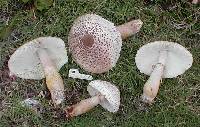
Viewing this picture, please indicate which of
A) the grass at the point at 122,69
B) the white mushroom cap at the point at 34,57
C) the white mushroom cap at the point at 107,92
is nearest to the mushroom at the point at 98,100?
the white mushroom cap at the point at 107,92

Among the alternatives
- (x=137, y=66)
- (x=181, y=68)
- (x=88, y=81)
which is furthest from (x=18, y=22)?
(x=181, y=68)

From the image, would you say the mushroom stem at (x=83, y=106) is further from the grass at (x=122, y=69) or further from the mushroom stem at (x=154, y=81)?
the mushroom stem at (x=154, y=81)

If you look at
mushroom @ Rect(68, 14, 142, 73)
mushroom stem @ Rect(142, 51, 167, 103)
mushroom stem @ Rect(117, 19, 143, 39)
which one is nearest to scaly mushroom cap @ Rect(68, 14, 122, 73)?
mushroom @ Rect(68, 14, 142, 73)

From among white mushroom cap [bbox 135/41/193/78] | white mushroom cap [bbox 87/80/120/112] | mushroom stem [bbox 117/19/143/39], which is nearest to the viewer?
white mushroom cap [bbox 135/41/193/78]

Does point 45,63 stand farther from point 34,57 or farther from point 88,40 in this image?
point 88,40

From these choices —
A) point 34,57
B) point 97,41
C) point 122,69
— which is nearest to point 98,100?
point 122,69

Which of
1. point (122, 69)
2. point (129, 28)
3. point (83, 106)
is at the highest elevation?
point (129, 28)

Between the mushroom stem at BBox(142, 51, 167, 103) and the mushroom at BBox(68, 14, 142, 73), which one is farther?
the mushroom stem at BBox(142, 51, 167, 103)

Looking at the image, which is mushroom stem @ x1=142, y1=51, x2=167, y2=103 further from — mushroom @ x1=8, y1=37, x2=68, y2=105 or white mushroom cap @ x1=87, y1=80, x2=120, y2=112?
mushroom @ x1=8, y1=37, x2=68, y2=105
